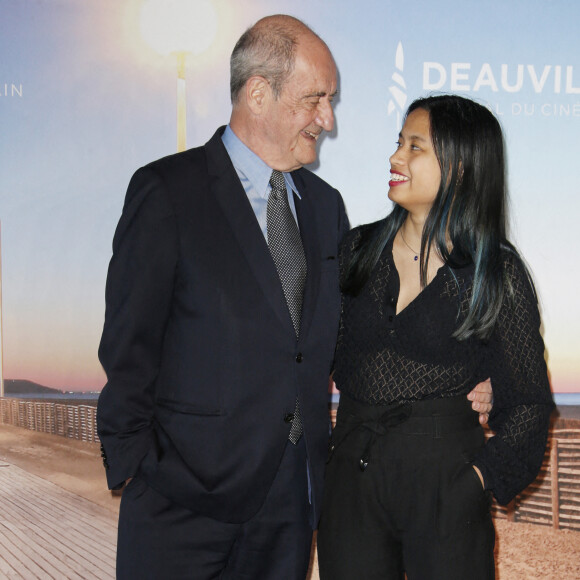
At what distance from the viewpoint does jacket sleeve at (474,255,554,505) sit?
1.86 m

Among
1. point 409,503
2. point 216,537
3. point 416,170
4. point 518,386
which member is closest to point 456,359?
point 518,386

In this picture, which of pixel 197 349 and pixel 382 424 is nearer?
pixel 197 349

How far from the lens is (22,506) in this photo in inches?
145

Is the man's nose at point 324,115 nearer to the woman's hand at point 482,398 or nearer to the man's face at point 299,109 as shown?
the man's face at point 299,109

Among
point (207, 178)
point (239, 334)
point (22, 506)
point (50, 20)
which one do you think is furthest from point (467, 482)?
point (50, 20)

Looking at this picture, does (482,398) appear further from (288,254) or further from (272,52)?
(272,52)

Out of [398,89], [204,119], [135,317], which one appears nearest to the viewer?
[135,317]

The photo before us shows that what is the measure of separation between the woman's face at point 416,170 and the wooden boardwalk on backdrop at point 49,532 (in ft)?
8.39

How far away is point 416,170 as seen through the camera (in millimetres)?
1926

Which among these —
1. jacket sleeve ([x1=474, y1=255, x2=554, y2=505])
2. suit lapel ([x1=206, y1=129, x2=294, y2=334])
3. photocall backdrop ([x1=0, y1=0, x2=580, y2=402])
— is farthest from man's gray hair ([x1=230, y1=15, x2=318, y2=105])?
photocall backdrop ([x1=0, y1=0, x2=580, y2=402])

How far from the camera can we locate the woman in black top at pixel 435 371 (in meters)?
1.79

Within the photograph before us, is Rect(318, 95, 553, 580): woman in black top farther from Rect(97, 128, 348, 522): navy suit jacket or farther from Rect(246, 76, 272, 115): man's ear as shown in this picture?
Rect(246, 76, 272, 115): man's ear

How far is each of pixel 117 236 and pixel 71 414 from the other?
2.28 m

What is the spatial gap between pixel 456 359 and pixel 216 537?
768mm
